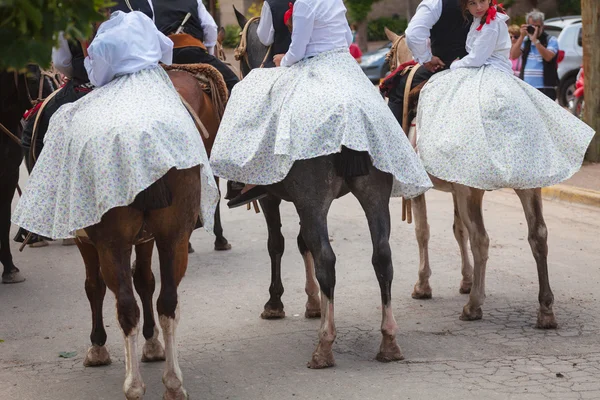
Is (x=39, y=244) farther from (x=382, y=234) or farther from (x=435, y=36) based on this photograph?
(x=382, y=234)

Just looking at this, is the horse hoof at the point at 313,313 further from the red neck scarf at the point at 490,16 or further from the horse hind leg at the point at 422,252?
the red neck scarf at the point at 490,16

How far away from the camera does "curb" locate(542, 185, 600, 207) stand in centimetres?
1195

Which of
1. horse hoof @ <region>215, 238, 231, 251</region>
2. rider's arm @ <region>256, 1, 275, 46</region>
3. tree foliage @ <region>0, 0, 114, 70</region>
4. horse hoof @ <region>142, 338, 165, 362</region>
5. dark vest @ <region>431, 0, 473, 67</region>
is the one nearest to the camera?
tree foliage @ <region>0, 0, 114, 70</region>

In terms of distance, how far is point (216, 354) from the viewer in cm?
692

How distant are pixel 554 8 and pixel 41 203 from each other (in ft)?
140

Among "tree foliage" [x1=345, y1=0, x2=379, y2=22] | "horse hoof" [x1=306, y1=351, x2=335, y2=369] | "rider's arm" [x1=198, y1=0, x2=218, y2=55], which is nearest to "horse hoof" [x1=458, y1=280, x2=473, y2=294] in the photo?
"horse hoof" [x1=306, y1=351, x2=335, y2=369]

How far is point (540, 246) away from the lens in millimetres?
7312

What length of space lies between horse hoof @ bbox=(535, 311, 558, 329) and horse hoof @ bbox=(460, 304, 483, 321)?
0.50 metres

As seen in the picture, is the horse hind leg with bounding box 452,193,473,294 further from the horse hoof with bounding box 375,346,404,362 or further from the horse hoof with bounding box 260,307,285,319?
the horse hoof with bounding box 375,346,404,362

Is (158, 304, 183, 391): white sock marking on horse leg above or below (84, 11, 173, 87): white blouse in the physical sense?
below

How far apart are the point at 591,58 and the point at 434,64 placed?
6.42m

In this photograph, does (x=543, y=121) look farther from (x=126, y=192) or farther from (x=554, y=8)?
(x=554, y=8)

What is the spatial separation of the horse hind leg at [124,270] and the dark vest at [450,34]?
3.41m

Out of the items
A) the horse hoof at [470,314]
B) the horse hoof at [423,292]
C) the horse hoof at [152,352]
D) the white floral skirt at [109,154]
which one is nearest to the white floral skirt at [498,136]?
the horse hoof at [470,314]
